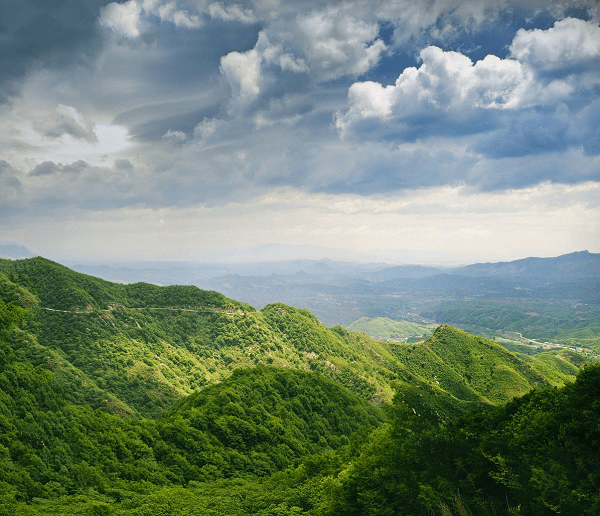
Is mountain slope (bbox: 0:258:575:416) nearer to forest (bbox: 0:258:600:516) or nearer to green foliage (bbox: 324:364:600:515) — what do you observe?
forest (bbox: 0:258:600:516)

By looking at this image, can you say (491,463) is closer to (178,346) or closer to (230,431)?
(230,431)

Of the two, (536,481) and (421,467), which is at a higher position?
(536,481)

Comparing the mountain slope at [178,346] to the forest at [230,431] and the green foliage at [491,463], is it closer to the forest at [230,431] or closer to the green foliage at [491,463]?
the forest at [230,431]

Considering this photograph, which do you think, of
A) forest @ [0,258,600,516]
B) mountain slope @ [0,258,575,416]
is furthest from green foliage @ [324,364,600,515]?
mountain slope @ [0,258,575,416]

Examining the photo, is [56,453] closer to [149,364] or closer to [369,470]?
[369,470]

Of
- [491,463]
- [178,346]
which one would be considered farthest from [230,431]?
[178,346]

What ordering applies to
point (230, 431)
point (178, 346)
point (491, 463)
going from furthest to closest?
point (178, 346) < point (230, 431) < point (491, 463)

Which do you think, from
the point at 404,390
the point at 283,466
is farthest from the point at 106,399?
the point at 404,390

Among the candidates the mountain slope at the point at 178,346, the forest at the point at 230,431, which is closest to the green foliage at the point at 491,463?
the forest at the point at 230,431

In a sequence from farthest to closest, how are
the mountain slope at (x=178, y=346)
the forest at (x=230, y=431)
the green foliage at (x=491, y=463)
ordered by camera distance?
the mountain slope at (x=178, y=346) < the forest at (x=230, y=431) < the green foliage at (x=491, y=463)
